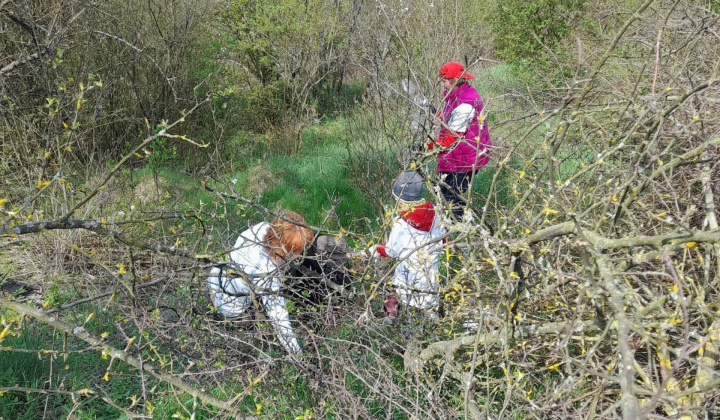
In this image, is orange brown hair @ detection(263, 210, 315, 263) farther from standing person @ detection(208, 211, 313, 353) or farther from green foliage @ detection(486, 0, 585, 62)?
green foliage @ detection(486, 0, 585, 62)

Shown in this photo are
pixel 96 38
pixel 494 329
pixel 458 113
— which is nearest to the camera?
pixel 494 329

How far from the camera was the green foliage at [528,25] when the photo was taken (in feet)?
35.0

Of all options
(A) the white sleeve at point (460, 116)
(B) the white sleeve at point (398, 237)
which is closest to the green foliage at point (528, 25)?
(A) the white sleeve at point (460, 116)

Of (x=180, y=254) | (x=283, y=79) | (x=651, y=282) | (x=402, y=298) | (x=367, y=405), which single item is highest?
(x=180, y=254)

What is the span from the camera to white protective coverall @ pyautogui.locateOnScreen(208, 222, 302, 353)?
2822mm

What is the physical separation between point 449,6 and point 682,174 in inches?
132

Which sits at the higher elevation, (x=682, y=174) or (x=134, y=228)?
(x=682, y=174)

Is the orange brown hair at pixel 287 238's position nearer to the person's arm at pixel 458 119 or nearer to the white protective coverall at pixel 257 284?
the white protective coverall at pixel 257 284

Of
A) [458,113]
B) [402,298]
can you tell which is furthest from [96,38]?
[402,298]

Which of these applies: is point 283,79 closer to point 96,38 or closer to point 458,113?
point 96,38

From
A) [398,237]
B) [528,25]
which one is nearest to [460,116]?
[398,237]

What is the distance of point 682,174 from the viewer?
3242 mm

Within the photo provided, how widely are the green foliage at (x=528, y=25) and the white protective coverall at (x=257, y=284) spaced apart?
8.98 m

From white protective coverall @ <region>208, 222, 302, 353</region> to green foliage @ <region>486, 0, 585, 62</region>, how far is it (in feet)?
29.5
